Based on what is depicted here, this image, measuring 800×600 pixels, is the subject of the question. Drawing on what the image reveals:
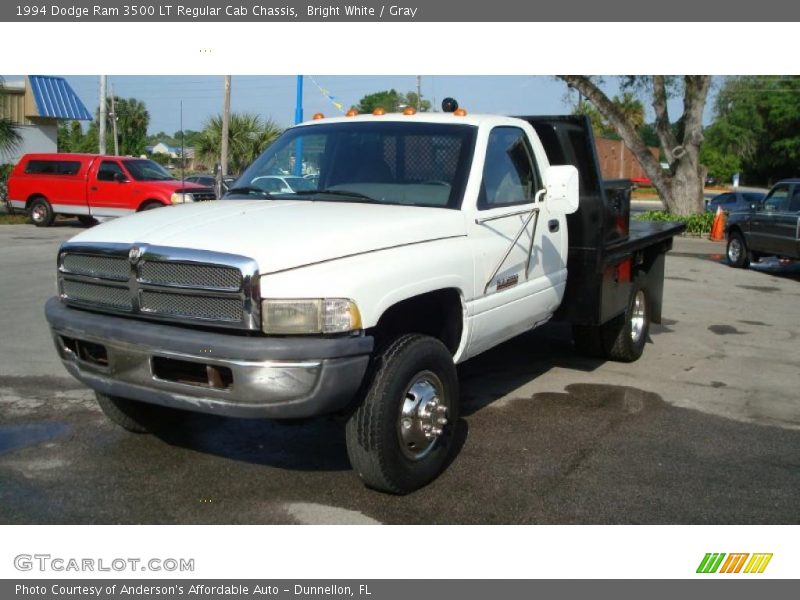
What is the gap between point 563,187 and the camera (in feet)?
18.0

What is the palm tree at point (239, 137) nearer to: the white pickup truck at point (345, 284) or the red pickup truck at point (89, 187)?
the red pickup truck at point (89, 187)

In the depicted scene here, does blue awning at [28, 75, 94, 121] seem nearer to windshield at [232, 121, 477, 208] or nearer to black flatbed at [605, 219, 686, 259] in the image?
black flatbed at [605, 219, 686, 259]

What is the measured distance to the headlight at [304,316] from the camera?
12.6 ft

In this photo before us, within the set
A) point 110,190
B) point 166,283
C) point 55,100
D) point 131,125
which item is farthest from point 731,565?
point 131,125

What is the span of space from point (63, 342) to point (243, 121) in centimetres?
2709

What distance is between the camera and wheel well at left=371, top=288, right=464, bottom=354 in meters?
4.52

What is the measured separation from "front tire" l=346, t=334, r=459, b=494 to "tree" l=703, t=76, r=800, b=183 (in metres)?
57.3

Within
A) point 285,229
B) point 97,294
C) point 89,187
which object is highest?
point 89,187

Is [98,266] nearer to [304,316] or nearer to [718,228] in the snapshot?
[304,316]

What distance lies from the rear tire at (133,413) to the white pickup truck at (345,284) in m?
0.01

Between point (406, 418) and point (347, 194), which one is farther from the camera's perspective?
point (347, 194)

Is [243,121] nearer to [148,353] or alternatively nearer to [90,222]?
[90,222]

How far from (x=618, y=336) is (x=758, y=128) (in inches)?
2329

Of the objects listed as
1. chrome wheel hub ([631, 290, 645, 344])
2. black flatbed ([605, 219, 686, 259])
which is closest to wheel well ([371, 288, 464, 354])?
black flatbed ([605, 219, 686, 259])
